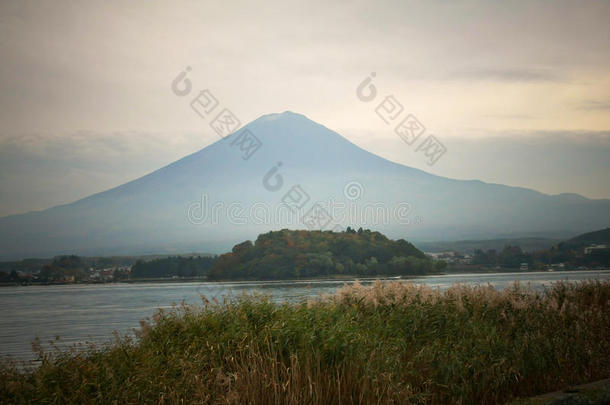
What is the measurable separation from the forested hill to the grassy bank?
28.0 m

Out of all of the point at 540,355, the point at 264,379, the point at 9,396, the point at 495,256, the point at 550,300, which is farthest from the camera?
the point at 495,256

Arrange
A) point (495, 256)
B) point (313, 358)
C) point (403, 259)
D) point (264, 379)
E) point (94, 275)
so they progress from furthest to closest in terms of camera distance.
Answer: point (94, 275)
point (495, 256)
point (403, 259)
point (313, 358)
point (264, 379)

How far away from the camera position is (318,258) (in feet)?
134

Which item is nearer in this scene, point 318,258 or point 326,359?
point 326,359

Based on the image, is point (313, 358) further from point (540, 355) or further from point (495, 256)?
point (495, 256)

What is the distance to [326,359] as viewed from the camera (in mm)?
7520

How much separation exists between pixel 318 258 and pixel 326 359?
3329cm

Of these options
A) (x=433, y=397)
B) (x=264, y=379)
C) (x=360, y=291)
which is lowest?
(x=433, y=397)

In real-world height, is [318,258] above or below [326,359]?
above

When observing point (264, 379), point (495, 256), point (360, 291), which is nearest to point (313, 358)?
point (264, 379)

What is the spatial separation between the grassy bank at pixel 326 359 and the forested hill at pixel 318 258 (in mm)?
27959

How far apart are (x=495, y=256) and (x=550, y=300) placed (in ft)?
104

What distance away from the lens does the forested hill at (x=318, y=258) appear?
3971 cm

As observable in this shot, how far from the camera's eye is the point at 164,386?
6.14m
